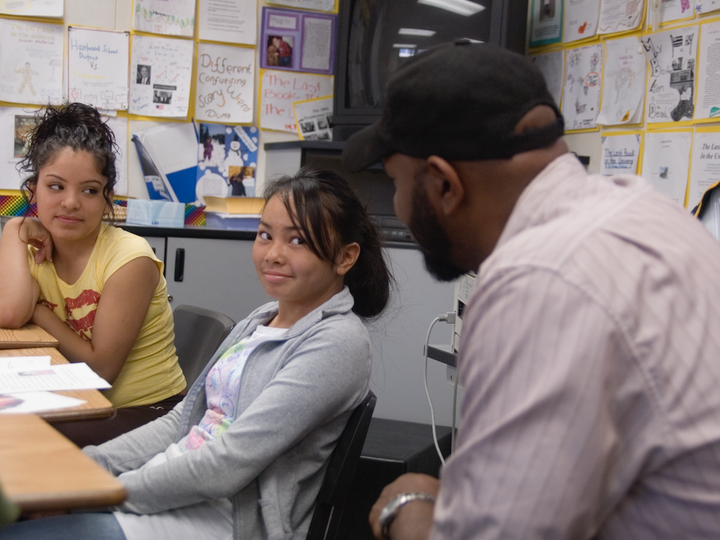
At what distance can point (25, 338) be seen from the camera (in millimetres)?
1518

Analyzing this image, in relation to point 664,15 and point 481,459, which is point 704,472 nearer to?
point 481,459

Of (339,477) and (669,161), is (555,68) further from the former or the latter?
(339,477)

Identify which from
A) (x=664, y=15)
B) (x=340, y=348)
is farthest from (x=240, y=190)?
(x=340, y=348)

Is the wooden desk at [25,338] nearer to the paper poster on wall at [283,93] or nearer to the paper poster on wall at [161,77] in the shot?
the paper poster on wall at [161,77]

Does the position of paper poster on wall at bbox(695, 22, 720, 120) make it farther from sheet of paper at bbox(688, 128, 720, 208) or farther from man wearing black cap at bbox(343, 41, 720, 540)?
man wearing black cap at bbox(343, 41, 720, 540)

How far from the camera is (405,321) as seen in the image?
2.65 m

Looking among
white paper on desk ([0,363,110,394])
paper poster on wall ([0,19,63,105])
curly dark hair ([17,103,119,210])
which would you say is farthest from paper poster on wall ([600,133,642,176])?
paper poster on wall ([0,19,63,105])

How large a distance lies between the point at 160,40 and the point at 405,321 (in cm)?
157

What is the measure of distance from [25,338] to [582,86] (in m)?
2.01

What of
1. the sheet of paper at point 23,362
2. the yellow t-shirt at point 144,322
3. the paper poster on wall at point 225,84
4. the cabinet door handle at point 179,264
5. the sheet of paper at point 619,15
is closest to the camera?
the sheet of paper at point 23,362

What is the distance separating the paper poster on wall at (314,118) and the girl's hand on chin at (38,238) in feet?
5.05

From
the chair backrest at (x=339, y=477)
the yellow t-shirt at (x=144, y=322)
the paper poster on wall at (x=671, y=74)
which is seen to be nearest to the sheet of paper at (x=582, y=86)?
the paper poster on wall at (x=671, y=74)

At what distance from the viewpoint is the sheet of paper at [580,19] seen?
2.49 meters

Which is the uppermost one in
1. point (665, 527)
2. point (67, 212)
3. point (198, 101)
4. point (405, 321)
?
point (198, 101)
